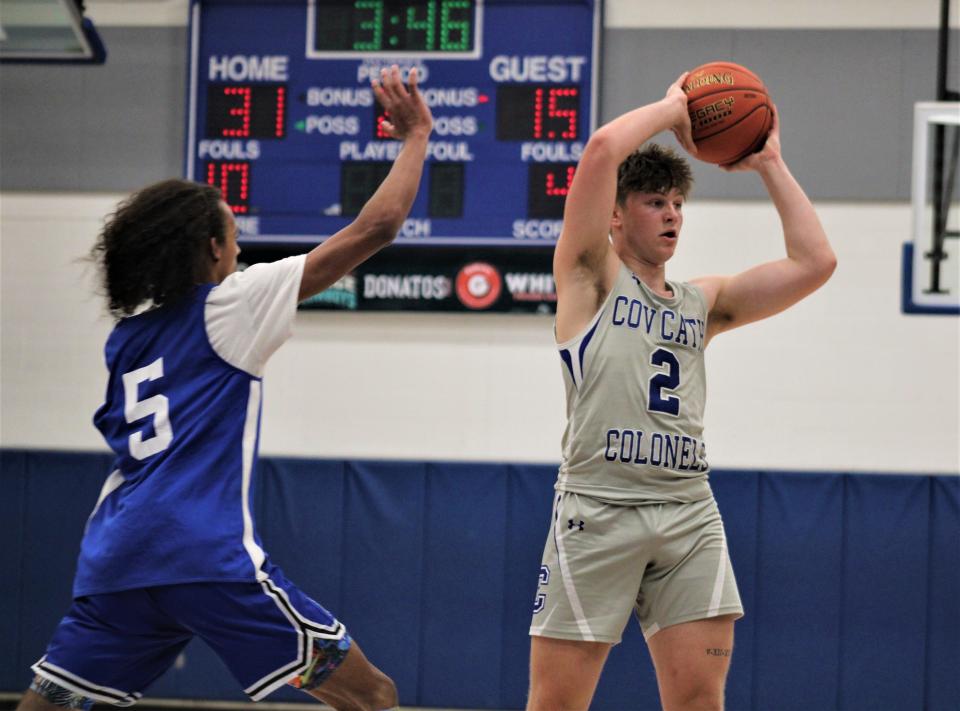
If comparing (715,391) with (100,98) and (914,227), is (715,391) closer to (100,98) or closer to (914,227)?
(914,227)

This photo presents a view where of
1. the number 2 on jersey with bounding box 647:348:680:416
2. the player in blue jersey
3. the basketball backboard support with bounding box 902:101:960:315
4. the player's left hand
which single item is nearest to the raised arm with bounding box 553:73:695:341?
the number 2 on jersey with bounding box 647:348:680:416

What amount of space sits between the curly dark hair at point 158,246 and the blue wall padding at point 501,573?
4201 millimetres

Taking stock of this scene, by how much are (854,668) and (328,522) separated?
3211 mm

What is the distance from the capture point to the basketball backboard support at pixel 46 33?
6.42 meters

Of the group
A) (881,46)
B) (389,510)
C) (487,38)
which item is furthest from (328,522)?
(881,46)

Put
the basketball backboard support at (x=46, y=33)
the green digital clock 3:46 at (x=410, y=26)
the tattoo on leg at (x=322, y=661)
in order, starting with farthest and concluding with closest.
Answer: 1. the green digital clock 3:46 at (x=410, y=26)
2. the basketball backboard support at (x=46, y=33)
3. the tattoo on leg at (x=322, y=661)

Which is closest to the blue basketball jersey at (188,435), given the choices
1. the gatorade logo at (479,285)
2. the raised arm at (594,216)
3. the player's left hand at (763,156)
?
the raised arm at (594,216)

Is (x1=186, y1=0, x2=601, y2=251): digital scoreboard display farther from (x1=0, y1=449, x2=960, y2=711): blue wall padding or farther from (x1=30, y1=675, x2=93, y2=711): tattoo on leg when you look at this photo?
(x1=30, y1=675, x2=93, y2=711): tattoo on leg

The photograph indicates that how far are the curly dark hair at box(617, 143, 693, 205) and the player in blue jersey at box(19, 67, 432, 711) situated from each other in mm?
821

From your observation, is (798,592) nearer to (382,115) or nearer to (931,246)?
(931,246)

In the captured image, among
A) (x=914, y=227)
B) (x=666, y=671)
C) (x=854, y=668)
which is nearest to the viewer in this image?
(x=666, y=671)

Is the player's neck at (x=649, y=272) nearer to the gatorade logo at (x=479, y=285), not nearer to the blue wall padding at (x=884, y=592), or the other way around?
the gatorade logo at (x=479, y=285)

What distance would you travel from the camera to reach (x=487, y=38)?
697 cm

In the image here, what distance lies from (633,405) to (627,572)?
464 millimetres
